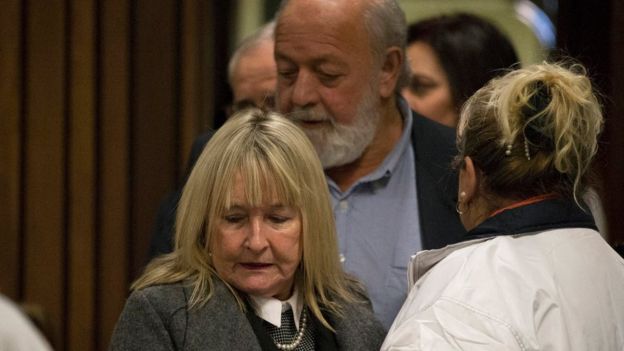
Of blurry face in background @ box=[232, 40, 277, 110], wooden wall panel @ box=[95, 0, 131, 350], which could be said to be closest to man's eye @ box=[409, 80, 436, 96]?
blurry face in background @ box=[232, 40, 277, 110]

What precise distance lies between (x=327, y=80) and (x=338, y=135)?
0.48 ft

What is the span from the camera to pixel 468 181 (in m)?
2.45

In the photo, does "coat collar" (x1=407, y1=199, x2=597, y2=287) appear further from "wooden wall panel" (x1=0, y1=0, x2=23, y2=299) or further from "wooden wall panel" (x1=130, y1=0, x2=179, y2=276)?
"wooden wall panel" (x1=0, y1=0, x2=23, y2=299)

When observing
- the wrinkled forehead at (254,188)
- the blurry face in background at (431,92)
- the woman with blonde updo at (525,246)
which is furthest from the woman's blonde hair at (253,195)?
the blurry face in background at (431,92)

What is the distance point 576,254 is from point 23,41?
89.6 inches

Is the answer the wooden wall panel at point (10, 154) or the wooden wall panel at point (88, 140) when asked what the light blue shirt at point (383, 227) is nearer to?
the wooden wall panel at point (88, 140)

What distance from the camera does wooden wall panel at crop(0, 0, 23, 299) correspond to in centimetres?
403

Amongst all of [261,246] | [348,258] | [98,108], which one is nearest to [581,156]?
[261,246]

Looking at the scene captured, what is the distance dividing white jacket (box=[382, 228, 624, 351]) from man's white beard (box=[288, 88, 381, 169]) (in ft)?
2.62

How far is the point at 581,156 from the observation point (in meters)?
2.40

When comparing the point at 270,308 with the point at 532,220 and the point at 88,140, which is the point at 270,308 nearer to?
the point at 532,220

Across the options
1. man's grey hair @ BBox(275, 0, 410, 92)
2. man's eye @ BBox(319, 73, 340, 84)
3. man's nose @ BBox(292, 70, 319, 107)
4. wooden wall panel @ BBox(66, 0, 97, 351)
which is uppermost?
man's grey hair @ BBox(275, 0, 410, 92)

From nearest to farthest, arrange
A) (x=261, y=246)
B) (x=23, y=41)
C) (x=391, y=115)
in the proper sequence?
(x=261, y=246), (x=391, y=115), (x=23, y=41)

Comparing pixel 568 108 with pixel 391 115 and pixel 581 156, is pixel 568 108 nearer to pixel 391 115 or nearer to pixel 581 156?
pixel 581 156
